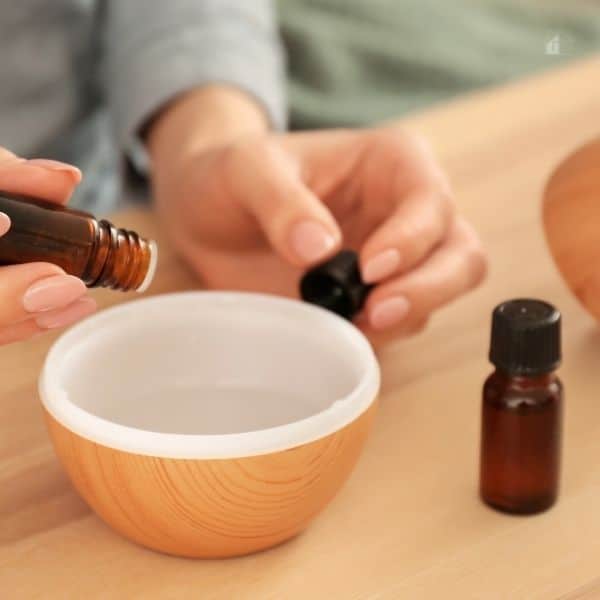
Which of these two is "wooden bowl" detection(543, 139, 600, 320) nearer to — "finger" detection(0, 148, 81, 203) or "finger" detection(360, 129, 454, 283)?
"finger" detection(360, 129, 454, 283)

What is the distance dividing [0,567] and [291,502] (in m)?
0.13

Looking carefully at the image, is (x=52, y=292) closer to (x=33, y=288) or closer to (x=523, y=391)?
(x=33, y=288)

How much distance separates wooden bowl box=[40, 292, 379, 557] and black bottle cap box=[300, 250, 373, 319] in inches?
3.0

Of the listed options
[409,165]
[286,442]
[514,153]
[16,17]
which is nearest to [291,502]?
[286,442]

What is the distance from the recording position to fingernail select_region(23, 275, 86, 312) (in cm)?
52

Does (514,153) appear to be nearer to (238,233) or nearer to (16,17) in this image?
(238,233)

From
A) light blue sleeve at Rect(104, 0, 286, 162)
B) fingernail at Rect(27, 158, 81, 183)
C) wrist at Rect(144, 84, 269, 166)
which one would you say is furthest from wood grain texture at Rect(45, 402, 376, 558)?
light blue sleeve at Rect(104, 0, 286, 162)

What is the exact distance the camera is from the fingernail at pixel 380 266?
704 mm

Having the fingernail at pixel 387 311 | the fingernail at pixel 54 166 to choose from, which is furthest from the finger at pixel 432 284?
the fingernail at pixel 54 166

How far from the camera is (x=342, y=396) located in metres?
0.59

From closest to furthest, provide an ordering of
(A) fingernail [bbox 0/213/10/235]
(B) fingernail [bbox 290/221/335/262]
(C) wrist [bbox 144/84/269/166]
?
(A) fingernail [bbox 0/213/10/235], (B) fingernail [bbox 290/221/335/262], (C) wrist [bbox 144/84/269/166]

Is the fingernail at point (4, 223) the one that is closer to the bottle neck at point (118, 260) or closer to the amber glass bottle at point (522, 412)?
the bottle neck at point (118, 260)

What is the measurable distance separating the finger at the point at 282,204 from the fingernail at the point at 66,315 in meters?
0.16

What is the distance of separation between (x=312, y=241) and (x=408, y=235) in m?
0.06
